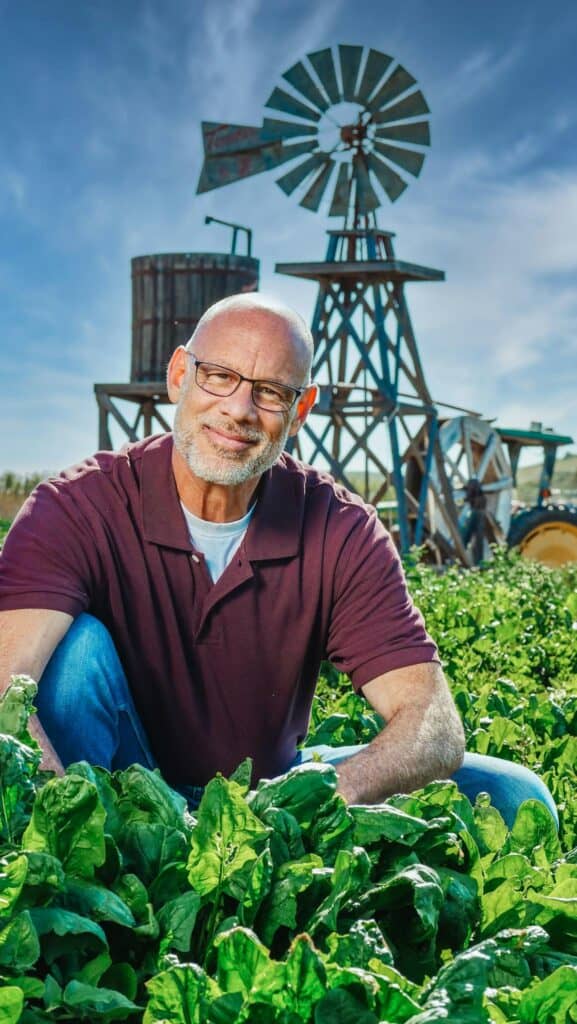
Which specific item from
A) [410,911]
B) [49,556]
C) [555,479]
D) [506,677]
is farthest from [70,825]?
[555,479]

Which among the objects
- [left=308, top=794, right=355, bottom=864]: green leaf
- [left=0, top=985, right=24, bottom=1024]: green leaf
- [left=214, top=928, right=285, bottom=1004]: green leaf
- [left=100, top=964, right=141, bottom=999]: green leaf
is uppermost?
[left=308, top=794, right=355, bottom=864]: green leaf

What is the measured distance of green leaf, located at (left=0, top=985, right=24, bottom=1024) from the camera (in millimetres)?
1337

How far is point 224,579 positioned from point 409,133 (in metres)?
12.6

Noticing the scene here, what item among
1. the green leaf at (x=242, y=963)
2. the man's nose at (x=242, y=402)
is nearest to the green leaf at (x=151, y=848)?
the green leaf at (x=242, y=963)

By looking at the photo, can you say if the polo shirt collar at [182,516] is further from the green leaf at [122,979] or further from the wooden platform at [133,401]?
the wooden platform at [133,401]

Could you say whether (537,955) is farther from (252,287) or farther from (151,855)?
(252,287)

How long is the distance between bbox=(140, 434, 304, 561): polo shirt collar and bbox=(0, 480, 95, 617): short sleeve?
207 millimetres

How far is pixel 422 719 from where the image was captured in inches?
112

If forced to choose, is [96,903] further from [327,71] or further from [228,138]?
[228,138]

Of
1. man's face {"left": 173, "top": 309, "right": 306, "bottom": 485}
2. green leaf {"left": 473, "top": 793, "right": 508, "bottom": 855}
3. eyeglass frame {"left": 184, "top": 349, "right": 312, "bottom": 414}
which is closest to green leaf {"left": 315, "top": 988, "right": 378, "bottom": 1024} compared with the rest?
green leaf {"left": 473, "top": 793, "right": 508, "bottom": 855}

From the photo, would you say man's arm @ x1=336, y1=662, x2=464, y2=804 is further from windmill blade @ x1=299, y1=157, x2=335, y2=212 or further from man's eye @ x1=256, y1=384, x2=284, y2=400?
windmill blade @ x1=299, y1=157, x2=335, y2=212

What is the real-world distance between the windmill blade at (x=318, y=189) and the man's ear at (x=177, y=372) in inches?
463

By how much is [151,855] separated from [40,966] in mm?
235

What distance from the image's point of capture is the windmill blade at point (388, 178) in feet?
48.4
